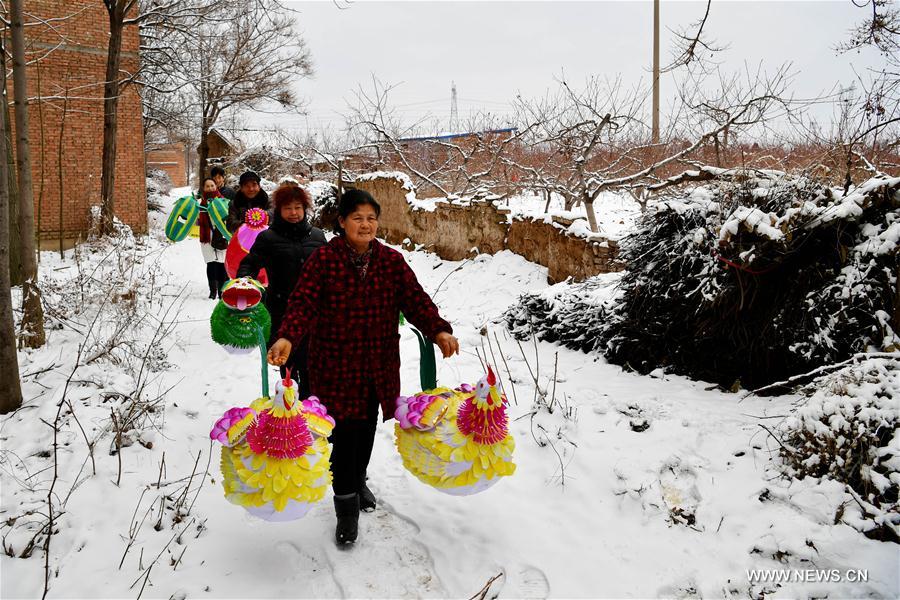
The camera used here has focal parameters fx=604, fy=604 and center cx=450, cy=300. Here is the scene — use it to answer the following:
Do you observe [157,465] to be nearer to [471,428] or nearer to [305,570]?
[305,570]

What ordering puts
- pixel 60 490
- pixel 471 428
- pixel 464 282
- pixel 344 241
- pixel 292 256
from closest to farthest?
pixel 471 428 → pixel 344 241 → pixel 60 490 → pixel 292 256 → pixel 464 282

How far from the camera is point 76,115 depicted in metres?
14.4

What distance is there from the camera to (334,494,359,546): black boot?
9.84 feet

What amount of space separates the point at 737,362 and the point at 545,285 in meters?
4.85

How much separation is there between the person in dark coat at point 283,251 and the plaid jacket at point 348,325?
1.31 m

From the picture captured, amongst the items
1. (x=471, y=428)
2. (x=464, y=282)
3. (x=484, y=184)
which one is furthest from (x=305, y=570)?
(x=484, y=184)

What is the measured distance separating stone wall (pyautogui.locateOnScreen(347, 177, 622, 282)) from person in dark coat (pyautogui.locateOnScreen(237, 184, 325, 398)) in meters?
4.42

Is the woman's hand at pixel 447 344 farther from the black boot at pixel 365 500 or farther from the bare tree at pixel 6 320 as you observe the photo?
the bare tree at pixel 6 320

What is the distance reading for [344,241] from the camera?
302 centimetres

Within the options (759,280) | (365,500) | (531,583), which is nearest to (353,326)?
(365,500)

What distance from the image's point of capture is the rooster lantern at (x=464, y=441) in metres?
2.72

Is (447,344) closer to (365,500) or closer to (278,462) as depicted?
(278,462)

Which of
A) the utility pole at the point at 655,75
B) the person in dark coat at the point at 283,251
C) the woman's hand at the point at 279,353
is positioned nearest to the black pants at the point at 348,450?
the woman's hand at the point at 279,353

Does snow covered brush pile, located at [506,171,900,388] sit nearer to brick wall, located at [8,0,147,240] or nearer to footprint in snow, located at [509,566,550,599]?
footprint in snow, located at [509,566,550,599]
